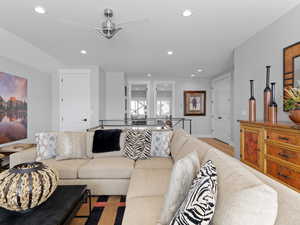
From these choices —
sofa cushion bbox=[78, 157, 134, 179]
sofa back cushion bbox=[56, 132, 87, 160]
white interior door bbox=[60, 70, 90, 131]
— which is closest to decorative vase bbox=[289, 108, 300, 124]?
sofa cushion bbox=[78, 157, 134, 179]

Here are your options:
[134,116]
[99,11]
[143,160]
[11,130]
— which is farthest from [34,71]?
[143,160]

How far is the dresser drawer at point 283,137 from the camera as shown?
1523mm

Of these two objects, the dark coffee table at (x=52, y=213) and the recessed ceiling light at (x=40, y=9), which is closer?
the dark coffee table at (x=52, y=213)

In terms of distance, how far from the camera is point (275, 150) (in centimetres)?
179

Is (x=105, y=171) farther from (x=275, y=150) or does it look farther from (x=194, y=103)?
(x=194, y=103)

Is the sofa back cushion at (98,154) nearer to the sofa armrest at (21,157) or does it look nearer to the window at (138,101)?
the sofa armrest at (21,157)

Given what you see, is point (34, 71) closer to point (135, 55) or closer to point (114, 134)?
point (135, 55)

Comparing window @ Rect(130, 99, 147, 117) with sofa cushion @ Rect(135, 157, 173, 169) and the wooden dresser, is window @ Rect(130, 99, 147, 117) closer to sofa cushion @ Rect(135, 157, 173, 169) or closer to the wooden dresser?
sofa cushion @ Rect(135, 157, 173, 169)

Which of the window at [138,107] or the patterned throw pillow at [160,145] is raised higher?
the window at [138,107]

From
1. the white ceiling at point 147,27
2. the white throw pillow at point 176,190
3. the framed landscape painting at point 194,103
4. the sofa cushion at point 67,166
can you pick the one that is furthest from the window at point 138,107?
the white throw pillow at point 176,190

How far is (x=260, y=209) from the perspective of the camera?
1.85ft

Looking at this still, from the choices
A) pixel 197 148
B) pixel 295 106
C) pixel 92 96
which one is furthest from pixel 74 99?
pixel 295 106

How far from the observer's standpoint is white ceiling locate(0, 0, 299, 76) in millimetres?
2039

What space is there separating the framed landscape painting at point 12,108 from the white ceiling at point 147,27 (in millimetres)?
987
